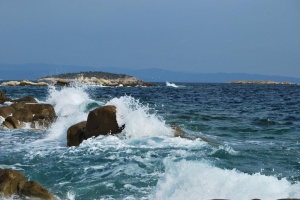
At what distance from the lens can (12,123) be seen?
1941 cm

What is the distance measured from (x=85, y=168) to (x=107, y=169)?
1.95 feet

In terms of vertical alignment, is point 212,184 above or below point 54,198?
above

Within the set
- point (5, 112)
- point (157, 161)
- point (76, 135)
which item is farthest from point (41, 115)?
point (157, 161)

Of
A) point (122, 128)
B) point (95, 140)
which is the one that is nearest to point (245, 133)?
point (122, 128)

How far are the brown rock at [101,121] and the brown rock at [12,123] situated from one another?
582 centimetres

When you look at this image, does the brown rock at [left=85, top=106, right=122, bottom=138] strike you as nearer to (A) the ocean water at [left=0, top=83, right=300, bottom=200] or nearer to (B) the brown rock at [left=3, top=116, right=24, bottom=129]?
(A) the ocean water at [left=0, top=83, right=300, bottom=200]

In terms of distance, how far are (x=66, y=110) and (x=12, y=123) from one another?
16.5 ft

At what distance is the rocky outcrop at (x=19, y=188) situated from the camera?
838 centimetres

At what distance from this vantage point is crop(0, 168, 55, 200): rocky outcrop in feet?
27.5

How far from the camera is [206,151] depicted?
1305cm

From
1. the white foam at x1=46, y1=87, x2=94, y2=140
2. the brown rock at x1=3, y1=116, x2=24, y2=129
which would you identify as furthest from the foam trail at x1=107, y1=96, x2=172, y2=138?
the brown rock at x1=3, y1=116, x2=24, y2=129

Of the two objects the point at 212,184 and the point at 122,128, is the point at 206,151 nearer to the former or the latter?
the point at 122,128

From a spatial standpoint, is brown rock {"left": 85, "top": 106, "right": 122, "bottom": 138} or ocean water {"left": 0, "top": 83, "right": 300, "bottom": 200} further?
brown rock {"left": 85, "top": 106, "right": 122, "bottom": 138}

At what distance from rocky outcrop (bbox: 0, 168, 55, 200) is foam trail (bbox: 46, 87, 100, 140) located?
24.1 ft
